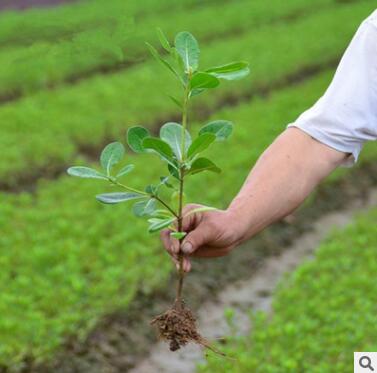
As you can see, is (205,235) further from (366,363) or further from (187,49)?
(366,363)

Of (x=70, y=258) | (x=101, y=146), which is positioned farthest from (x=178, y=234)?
(x=101, y=146)

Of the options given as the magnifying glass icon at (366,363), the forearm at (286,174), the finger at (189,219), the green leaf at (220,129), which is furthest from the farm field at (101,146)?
the magnifying glass icon at (366,363)

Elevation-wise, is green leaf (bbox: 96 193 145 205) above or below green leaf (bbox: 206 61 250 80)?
below

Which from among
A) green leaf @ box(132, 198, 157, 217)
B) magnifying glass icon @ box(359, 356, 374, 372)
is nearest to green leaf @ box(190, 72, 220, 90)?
green leaf @ box(132, 198, 157, 217)

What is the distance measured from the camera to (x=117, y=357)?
416 cm

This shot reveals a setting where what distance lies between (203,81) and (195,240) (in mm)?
302

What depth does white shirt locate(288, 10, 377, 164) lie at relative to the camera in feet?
5.84

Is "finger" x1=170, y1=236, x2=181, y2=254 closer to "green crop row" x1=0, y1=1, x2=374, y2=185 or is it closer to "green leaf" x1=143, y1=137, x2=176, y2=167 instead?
"green leaf" x1=143, y1=137, x2=176, y2=167

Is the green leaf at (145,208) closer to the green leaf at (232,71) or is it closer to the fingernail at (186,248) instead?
the fingernail at (186,248)

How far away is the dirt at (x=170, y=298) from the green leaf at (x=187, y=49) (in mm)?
2674

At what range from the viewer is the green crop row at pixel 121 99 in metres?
6.80

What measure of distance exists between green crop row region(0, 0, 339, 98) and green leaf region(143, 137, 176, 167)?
0.14 metres

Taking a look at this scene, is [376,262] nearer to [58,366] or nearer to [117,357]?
[117,357]

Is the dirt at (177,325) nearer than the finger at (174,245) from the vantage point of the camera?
No
